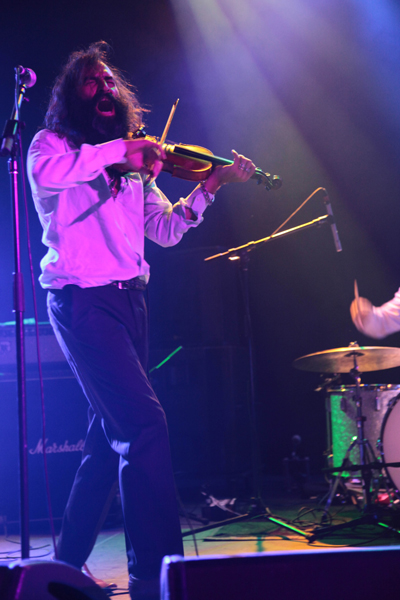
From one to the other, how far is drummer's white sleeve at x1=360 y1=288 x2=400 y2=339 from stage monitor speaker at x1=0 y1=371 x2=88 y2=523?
6.66 ft

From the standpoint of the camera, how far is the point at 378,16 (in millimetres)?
4570

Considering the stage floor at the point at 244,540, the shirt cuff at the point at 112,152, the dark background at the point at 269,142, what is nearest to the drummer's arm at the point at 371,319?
the stage floor at the point at 244,540

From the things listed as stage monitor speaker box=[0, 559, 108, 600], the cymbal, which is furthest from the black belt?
the cymbal

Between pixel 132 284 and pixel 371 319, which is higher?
pixel 132 284

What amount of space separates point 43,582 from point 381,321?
193 centimetres

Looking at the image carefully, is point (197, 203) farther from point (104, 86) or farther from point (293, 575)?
point (293, 575)

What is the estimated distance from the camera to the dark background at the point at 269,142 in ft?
15.0

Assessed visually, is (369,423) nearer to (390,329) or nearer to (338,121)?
(390,329)

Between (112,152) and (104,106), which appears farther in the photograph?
(104,106)

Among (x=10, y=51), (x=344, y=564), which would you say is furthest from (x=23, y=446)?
(x=10, y=51)

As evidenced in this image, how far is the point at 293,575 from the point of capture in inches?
29.4

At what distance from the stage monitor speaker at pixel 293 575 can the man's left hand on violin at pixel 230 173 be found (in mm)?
1829

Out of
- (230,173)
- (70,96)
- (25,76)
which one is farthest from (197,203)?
(25,76)

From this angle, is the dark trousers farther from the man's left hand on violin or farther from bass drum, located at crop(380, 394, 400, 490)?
bass drum, located at crop(380, 394, 400, 490)
